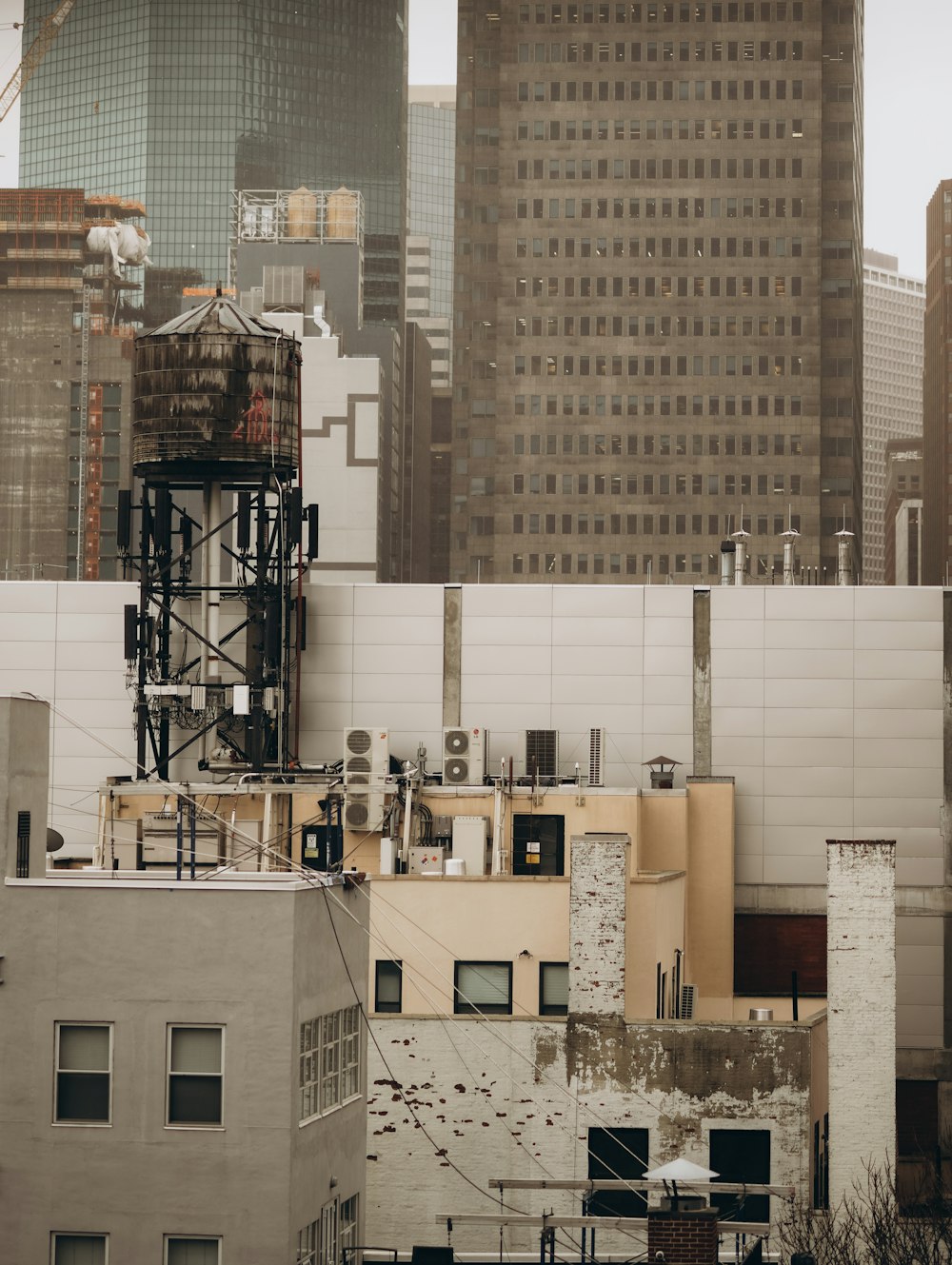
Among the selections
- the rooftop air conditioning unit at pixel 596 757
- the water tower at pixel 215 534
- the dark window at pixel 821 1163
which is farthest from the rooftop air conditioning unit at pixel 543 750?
the dark window at pixel 821 1163

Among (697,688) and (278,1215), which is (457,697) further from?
(278,1215)

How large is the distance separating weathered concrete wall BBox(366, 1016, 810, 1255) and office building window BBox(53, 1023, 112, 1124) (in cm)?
1331

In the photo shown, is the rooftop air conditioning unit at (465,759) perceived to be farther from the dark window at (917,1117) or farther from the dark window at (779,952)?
the dark window at (917,1117)

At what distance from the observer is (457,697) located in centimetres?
8175

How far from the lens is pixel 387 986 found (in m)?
54.8

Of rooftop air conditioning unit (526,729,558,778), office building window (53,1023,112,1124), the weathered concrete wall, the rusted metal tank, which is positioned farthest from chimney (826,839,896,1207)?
the rusted metal tank

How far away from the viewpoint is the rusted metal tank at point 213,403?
76.6 metres

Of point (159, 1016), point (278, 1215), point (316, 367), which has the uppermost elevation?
point (316, 367)

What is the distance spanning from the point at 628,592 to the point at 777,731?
767cm

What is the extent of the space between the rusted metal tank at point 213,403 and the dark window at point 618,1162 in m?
36.1

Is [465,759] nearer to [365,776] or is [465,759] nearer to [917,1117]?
[365,776]

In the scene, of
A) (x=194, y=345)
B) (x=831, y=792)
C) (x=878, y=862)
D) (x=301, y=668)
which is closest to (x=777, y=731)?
(x=831, y=792)

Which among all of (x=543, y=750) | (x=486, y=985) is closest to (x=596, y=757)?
(x=543, y=750)

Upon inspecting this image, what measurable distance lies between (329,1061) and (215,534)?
41807 mm
